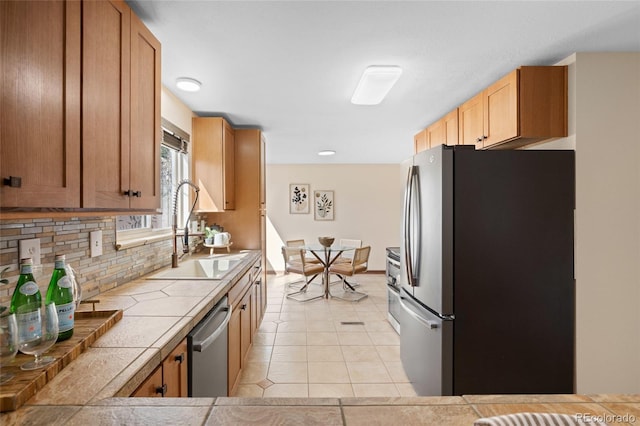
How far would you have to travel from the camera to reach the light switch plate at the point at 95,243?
1635mm

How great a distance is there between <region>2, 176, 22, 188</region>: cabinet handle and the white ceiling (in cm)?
110

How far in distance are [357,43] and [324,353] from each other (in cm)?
259

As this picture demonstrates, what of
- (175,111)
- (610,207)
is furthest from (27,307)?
(610,207)

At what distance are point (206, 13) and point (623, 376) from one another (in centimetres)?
328

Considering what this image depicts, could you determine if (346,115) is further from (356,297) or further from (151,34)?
(356,297)

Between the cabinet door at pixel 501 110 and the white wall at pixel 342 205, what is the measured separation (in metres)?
4.05

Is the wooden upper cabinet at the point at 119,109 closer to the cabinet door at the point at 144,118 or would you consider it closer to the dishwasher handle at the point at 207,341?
the cabinet door at the point at 144,118

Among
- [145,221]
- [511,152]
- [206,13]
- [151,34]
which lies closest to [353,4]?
[206,13]

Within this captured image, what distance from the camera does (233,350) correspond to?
83.6 inches

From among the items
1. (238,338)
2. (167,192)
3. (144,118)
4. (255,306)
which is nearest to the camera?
(144,118)

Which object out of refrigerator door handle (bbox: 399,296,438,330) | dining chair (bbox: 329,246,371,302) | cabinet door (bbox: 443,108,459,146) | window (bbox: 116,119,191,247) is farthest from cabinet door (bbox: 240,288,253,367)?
cabinet door (bbox: 443,108,459,146)

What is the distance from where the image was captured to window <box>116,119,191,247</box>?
91.0 inches

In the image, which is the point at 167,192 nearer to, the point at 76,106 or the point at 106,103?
the point at 106,103

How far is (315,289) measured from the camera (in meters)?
5.34
